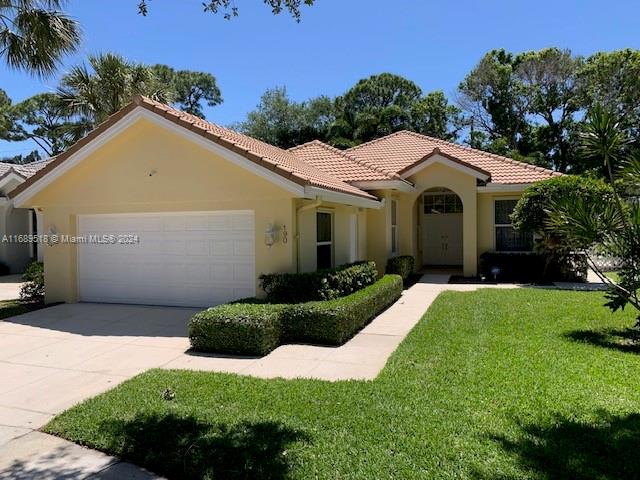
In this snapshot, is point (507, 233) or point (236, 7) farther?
point (507, 233)

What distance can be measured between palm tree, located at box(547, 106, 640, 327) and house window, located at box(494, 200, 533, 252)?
10269 millimetres

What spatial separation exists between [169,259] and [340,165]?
7.29m

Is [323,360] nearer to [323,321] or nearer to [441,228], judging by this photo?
[323,321]

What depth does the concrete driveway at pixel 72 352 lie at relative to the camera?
6.02m

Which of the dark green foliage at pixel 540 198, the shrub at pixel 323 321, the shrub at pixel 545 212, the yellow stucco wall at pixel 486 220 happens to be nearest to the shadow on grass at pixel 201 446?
the shrub at pixel 323 321

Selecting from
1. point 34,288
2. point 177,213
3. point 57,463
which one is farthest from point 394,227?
point 57,463

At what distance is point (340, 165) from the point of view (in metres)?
17.2

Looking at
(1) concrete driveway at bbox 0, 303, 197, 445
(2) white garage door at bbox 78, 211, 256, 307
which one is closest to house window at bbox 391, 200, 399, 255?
(2) white garage door at bbox 78, 211, 256, 307

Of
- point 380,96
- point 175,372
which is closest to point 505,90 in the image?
point 380,96

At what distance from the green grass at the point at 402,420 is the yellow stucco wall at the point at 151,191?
4.68m

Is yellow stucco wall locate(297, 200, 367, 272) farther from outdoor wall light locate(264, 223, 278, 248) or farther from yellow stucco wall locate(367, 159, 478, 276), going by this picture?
yellow stucco wall locate(367, 159, 478, 276)

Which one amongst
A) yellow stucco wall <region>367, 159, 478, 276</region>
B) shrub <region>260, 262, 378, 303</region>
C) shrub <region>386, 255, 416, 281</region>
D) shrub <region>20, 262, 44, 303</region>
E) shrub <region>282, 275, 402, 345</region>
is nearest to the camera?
shrub <region>282, 275, 402, 345</region>

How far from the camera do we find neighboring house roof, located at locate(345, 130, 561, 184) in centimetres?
1836

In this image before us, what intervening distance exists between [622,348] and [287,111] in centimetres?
3771
